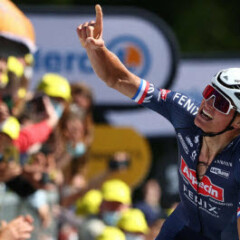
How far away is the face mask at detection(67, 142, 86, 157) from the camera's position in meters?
9.91

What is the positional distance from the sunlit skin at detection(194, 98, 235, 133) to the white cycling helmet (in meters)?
0.09

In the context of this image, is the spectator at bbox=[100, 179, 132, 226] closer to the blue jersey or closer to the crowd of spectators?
the crowd of spectators

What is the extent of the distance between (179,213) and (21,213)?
242 centimetres

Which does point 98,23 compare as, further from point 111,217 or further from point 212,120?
point 111,217

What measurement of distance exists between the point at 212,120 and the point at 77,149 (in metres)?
3.94

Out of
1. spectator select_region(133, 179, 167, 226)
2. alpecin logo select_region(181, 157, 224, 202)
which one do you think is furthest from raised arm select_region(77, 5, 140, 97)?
spectator select_region(133, 179, 167, 226)

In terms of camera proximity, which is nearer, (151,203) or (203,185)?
(203,185)

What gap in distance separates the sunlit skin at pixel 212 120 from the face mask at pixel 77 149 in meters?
3.80

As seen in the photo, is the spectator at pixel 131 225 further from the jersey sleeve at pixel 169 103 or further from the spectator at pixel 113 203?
the jersey sleeve at pixel 169 103

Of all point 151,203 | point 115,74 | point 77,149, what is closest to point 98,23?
point 115,74

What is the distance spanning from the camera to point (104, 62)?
6465 mm

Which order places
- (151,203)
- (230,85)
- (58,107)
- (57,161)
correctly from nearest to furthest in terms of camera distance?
(230,85), (58,107), (57,161), (151,203)

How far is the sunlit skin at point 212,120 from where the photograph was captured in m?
6.21

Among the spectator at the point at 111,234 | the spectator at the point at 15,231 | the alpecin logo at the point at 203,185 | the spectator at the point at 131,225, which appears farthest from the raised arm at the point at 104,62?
the spectator at the point at 131,225
